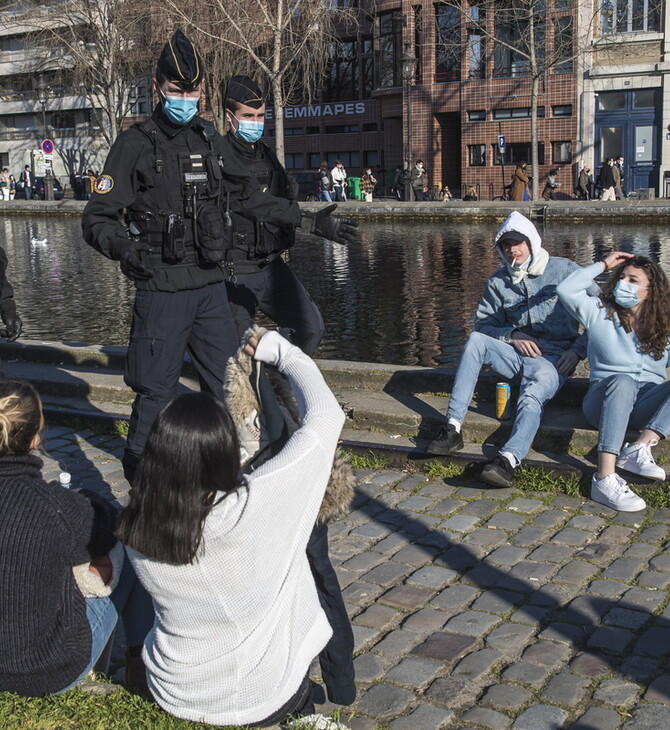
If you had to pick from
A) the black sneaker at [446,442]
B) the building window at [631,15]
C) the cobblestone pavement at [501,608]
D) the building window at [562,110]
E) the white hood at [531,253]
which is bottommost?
the cobblestone pavement at [501,608]

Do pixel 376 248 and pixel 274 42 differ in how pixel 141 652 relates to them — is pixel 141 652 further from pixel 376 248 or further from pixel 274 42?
pixel 274 42

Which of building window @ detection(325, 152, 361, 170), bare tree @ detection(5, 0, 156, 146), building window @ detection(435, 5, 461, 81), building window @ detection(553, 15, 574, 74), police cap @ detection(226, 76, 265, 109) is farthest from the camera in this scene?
building window @ detection(325, 152, 361, 170)

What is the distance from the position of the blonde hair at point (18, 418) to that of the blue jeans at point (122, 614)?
0.62m

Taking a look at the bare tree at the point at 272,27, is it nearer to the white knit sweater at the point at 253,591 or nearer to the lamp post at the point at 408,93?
the lamp post at the point at 408,93

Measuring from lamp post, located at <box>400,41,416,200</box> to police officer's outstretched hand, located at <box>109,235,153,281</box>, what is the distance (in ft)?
115

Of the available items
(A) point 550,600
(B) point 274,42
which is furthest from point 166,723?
(B) point 274,42

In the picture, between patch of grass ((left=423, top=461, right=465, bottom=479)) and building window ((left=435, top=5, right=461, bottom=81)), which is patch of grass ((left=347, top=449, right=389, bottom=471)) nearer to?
patch of grass ((left=423, top=461, right=465, bottom=479))

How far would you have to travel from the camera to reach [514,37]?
138 feet

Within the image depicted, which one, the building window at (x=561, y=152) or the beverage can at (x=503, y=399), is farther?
the building window at (x=561, y=152)

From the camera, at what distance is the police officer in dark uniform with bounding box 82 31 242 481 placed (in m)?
4.98

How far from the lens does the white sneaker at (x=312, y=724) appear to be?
3209mm

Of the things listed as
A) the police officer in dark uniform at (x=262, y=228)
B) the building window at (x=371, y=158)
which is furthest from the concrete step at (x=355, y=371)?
the building window at (x=371, y=158)

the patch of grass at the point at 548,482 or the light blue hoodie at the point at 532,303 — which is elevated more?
the light blue hoodie at the point at 532,303

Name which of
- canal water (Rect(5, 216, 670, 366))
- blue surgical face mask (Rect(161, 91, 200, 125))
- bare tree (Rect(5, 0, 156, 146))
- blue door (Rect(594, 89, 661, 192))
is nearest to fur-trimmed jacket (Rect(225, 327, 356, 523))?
blue surgical face mask (Rect(161, 91, 200, 125))
